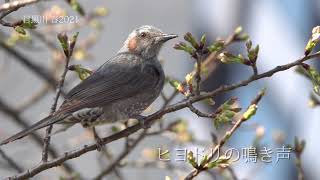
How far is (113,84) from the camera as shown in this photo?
14.8ft

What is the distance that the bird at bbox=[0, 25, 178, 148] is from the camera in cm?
411

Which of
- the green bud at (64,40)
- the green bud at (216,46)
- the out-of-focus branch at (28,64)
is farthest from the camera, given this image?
the out-of-focus branch at (28,64)

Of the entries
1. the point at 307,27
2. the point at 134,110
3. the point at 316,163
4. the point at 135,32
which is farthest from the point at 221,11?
the point at 134,110

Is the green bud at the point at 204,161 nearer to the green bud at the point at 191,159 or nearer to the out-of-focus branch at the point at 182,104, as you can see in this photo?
the green bud at the point at 191,159

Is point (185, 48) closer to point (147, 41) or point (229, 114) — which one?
point (229, 114)

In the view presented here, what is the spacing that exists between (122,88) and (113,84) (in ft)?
0.22

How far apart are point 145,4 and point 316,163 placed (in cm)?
314

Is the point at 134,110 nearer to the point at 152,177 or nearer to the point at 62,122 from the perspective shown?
the point at 62,122

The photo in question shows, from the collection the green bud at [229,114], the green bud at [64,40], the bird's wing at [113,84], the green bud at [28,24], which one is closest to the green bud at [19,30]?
the green bud at [28,24]

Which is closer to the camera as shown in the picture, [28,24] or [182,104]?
[28,24]

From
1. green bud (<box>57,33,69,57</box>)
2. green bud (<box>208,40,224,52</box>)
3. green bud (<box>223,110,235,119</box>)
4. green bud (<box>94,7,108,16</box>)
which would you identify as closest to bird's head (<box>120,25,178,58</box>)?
green bud (<box>94,7,108,16</box>)

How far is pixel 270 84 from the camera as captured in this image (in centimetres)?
867

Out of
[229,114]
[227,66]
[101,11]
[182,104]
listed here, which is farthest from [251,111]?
[227,66]

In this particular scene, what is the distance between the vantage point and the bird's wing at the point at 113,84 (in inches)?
167
